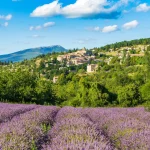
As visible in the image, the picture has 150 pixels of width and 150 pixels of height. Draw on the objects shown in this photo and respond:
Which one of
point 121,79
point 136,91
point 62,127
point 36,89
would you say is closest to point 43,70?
point 121,79

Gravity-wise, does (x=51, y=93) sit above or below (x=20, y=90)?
below

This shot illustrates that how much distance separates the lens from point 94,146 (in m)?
4.38

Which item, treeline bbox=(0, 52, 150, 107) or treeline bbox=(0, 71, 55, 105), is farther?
treeline bbox=(0, 52, 150, 107)

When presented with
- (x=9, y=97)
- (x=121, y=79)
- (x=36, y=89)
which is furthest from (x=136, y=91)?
(x=121, y=79)

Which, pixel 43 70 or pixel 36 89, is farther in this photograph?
pixel 43 70

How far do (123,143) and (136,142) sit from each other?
271 millimetres

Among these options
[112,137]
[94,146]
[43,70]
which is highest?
[94,146]

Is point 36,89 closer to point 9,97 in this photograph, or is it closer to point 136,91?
point 9,97

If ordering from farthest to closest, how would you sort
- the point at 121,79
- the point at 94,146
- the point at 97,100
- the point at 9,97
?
1. the point at 121,79
2. the point at 97,100
3. the point at 9,97
4. the point at 94,146

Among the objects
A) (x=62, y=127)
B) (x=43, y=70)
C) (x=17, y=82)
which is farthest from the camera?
(x=43, y=70)

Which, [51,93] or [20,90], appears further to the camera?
[51,93]

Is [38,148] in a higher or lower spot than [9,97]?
higher

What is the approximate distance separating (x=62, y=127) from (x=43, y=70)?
19194cm

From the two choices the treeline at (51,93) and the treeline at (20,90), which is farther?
the treeline at (51,93)
